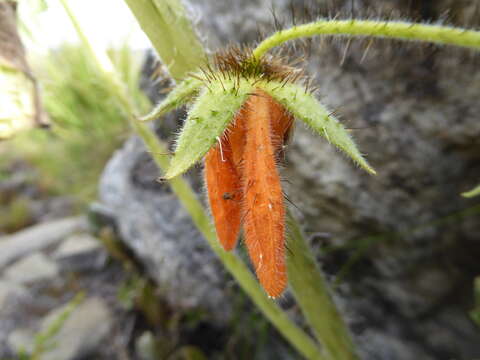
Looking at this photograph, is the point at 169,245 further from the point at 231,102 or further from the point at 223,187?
the point at 231,102

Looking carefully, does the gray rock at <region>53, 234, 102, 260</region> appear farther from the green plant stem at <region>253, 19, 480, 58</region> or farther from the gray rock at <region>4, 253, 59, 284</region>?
the green plant stem at <region>253, 19, 480, 58</region>

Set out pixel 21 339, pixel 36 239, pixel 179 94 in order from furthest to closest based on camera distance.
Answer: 1. pixel 36 239
2. pixel 21 339
3. pixel 179 94

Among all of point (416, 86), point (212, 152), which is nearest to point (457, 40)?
point (212, 152)

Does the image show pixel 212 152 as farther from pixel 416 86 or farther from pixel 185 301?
pixel 185 301

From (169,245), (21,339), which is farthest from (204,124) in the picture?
(21,339)

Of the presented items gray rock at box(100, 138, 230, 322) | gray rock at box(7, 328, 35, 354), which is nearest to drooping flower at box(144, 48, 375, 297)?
gray rock at box(100, 138, 230, 322)

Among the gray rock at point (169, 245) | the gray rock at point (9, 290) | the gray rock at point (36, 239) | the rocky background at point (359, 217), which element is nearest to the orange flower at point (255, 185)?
the rocky background at point (359, 217)
